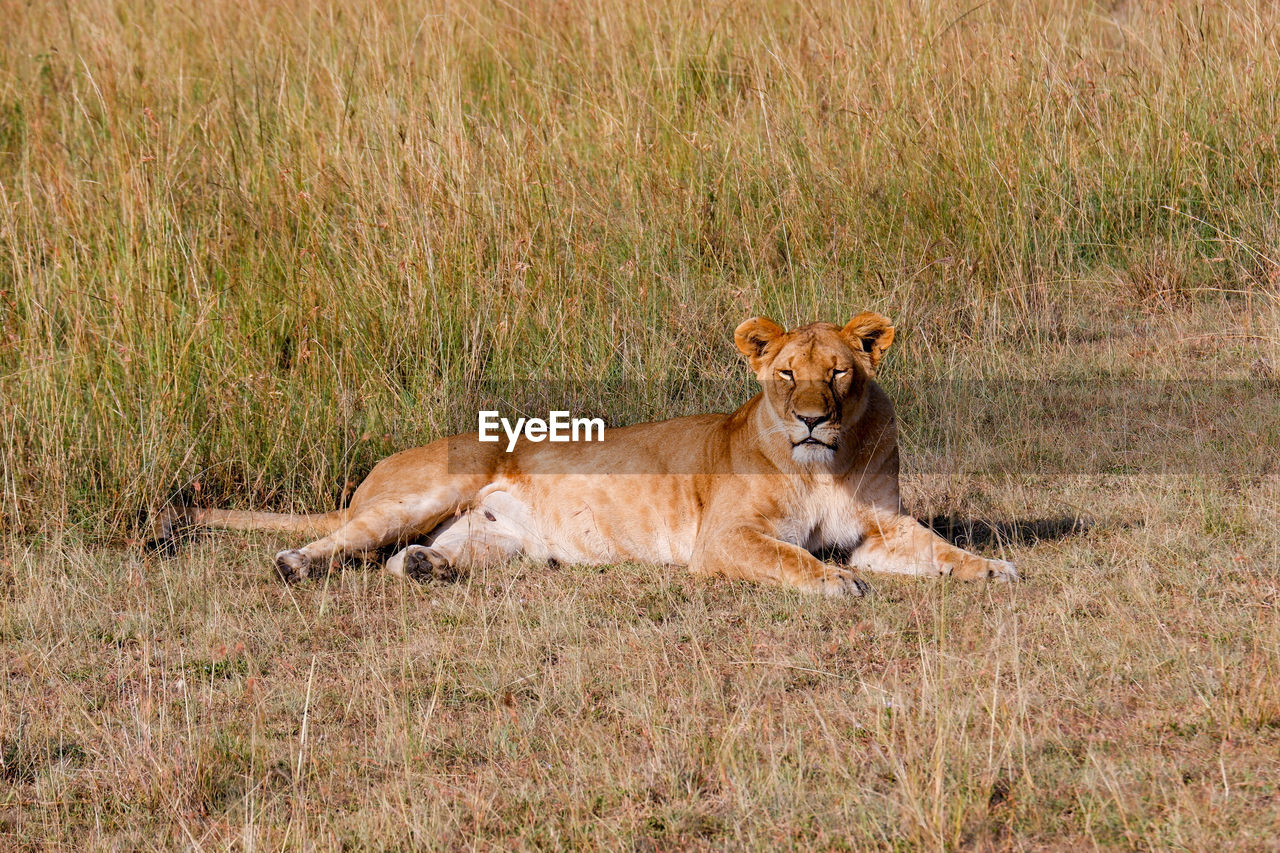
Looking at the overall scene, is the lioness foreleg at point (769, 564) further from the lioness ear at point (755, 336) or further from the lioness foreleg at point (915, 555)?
the lioness ear at point (755, 336)

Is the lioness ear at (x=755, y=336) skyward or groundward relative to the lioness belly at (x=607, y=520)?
skyward

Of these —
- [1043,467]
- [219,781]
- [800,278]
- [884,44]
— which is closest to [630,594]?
[219,781]

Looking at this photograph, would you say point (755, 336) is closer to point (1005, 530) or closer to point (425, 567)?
point (1005, 530)

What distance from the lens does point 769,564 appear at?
4.55m

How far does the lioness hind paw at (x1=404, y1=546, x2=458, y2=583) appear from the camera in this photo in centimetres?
504

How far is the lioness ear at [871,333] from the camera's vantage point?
4.77 metres

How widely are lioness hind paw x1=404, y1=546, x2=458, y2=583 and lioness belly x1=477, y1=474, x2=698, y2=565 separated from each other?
0.39 meters

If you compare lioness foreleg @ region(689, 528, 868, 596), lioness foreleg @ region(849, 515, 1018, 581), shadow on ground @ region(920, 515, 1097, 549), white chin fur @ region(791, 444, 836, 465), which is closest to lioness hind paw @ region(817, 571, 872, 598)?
lioness foreleg @ region(689, 528, 868, 596)

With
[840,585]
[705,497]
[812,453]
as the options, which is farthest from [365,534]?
[840,585]

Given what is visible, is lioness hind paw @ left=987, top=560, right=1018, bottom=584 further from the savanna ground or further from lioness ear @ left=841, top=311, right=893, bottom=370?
lioness ear @ left=841, top=311, right=893, bottom=370

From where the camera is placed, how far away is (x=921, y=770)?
2979 millimetres

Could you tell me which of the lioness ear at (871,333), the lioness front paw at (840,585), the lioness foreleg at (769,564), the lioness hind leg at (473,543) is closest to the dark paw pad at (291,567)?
the lioness hind leg at (473,543)

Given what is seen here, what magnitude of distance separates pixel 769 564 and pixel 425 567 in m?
1.30

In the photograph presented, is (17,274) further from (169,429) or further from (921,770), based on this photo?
(921,770)
